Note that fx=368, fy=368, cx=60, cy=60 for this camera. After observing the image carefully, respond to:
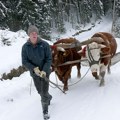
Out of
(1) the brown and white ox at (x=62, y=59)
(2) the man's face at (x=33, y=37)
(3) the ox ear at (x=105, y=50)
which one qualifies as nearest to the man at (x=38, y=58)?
(2) the man's face at (x=33, y=37)

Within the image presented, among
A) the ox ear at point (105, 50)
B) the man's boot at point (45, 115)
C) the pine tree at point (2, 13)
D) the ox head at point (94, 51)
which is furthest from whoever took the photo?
the pine tree at point (2, 13)

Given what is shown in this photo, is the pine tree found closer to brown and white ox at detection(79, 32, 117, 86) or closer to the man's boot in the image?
brown and white ox at detection(79, 32, 117, 86)

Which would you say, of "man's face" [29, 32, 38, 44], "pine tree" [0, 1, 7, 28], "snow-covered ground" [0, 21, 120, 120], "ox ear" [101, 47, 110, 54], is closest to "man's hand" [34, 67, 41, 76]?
"man's face" [29, 32, 38, 44]

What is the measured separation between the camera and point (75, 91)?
9.34 meters

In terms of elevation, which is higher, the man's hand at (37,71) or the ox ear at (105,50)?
the man's hand at (37,71)

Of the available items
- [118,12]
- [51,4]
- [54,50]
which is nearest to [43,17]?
[51,4]

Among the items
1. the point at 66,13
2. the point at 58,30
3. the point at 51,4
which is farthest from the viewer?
the point at 66,13

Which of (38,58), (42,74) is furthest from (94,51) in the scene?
(42,74)

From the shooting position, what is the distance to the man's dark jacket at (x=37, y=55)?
23.5 ft

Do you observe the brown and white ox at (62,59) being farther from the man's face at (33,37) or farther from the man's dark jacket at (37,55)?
the man's face at (33,37)

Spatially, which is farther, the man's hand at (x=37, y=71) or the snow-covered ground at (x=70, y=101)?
the snow-covered ground at (x=70, y=101)

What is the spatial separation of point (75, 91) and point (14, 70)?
304 centimetres

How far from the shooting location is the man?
7066 millimetres

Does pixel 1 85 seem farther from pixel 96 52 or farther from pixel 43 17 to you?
pixel 43 17
